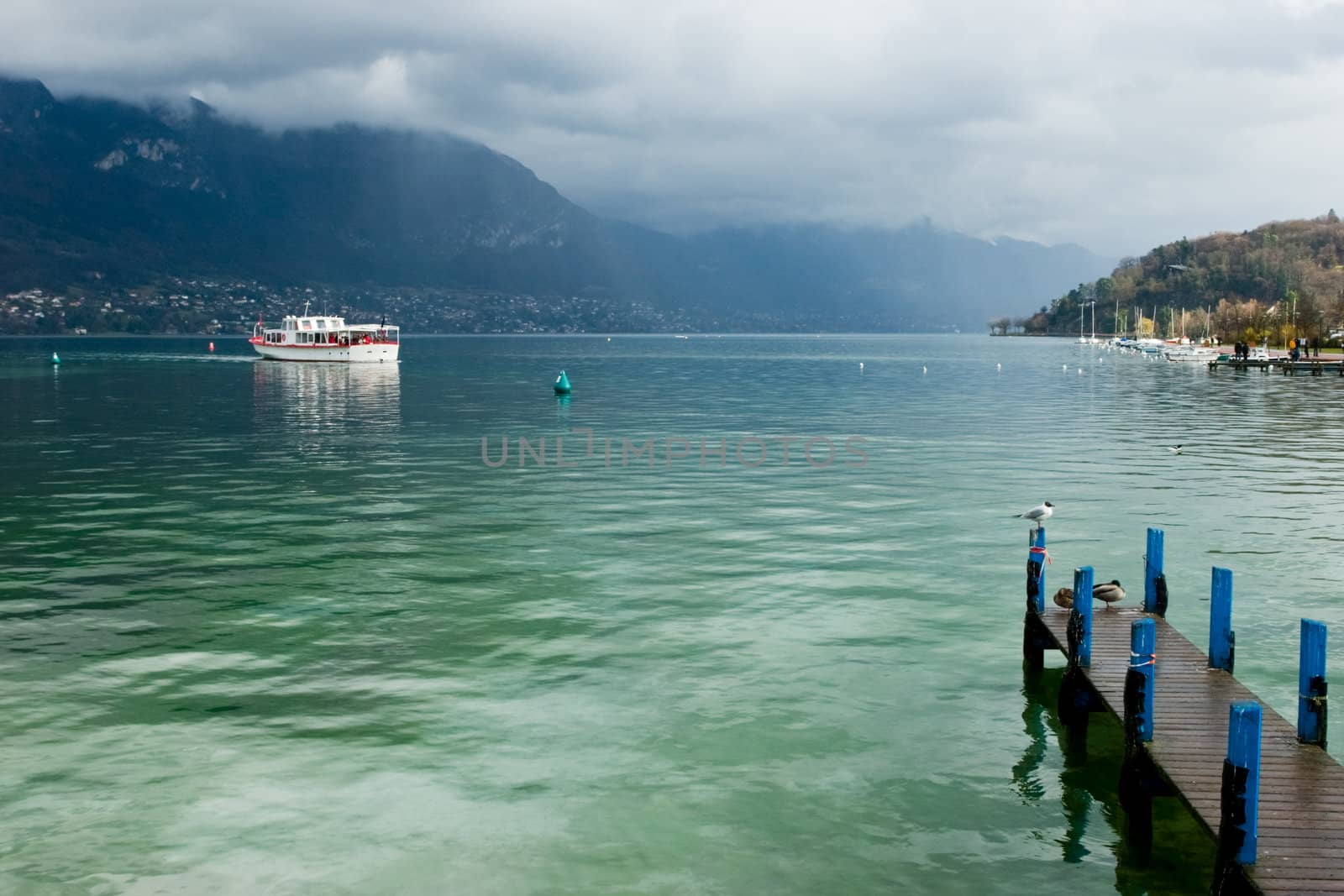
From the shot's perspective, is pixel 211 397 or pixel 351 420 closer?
pixel 351 420

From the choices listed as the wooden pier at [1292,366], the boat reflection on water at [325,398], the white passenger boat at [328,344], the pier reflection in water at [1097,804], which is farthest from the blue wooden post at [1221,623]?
the white passenger boat at [328,344]

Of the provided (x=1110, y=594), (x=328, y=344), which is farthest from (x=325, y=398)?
(x=1110, y=594)

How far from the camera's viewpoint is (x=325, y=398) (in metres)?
99.8

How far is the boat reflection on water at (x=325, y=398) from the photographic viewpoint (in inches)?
2997

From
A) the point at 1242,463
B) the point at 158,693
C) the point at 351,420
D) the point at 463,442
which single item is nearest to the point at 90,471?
the point at 463,442

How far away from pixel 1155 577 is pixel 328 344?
143 m

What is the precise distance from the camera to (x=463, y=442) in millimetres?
65625

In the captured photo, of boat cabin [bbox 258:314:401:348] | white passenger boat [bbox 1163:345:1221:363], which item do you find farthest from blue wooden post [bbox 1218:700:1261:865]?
white passenger boat [bbox 1163:345:1221:363]

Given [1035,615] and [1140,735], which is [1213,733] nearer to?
[1140,735]

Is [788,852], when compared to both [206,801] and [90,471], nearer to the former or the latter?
[206,801]

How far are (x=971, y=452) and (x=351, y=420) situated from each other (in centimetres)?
4070

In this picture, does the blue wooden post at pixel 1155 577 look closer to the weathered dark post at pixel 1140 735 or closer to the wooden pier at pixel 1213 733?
the wooden pier at pixel 1213 733

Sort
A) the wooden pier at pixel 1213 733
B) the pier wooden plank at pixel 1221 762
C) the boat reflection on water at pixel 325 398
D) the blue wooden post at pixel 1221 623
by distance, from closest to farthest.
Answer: the pier wooden plank at pixel 1221 762 → the wooden pier at pixel 1213 733 → the blue wooden post at pixel 1221 623 → the boat reflection on water at pixel 325 398

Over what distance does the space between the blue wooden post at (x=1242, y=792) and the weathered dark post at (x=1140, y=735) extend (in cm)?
295
